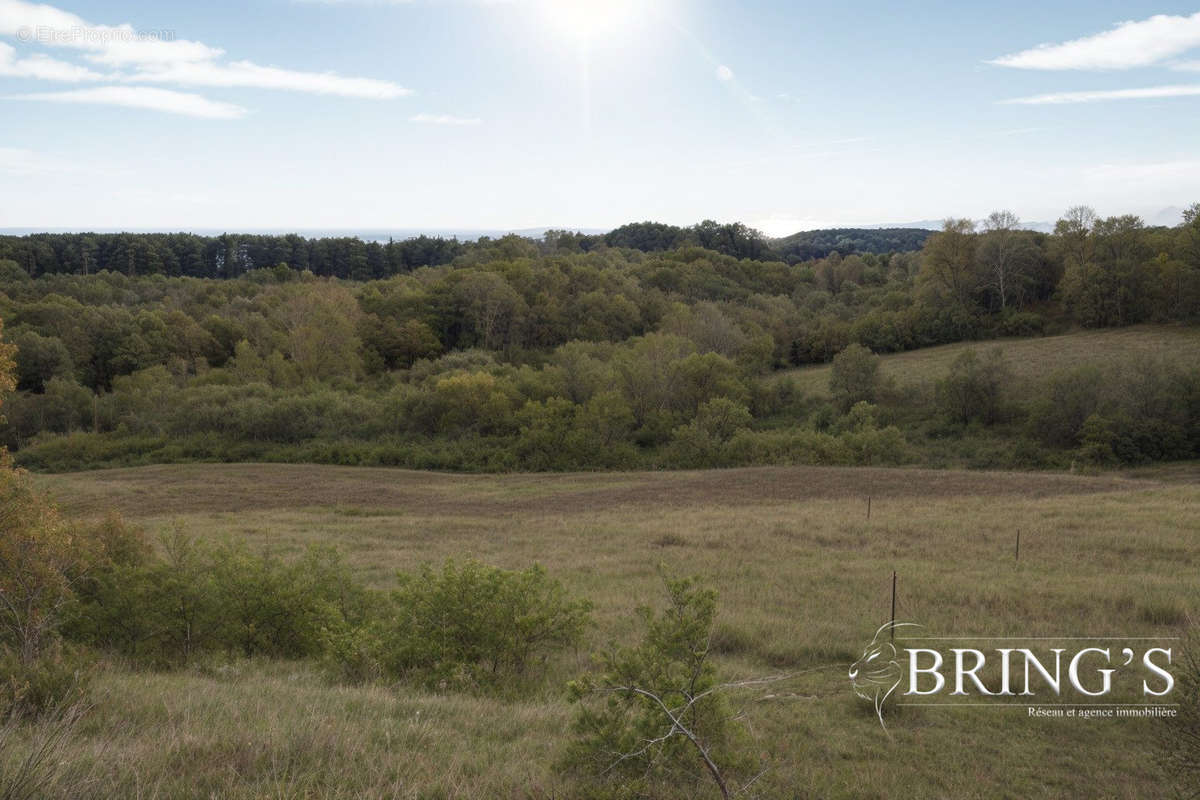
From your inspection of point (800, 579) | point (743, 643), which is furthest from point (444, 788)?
point (800, 579)

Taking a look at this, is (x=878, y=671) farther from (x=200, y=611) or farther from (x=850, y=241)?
(x=850, y=241)

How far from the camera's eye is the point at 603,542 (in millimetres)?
21703

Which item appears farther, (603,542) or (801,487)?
(801,487)

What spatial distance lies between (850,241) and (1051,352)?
370 ft

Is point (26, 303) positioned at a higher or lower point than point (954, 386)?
higher

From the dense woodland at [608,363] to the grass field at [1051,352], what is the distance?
8.33 feet

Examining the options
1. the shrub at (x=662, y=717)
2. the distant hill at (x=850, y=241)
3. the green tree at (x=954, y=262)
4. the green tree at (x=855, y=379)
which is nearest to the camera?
the shrub at (x=662, y=717)

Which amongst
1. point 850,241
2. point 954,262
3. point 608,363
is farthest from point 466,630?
point 850,241

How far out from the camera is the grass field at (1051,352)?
168 ft

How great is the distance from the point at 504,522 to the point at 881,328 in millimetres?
54775

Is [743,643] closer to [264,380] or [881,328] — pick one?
[264,380]

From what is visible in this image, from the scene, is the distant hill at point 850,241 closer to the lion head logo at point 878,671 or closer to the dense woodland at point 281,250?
the dense woodland at point 281,250

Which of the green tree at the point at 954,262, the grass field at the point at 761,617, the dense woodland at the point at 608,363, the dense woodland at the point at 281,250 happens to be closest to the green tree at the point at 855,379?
the dense woodland at the point at 608,363

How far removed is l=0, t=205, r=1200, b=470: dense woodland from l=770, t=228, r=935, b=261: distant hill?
180 feet
